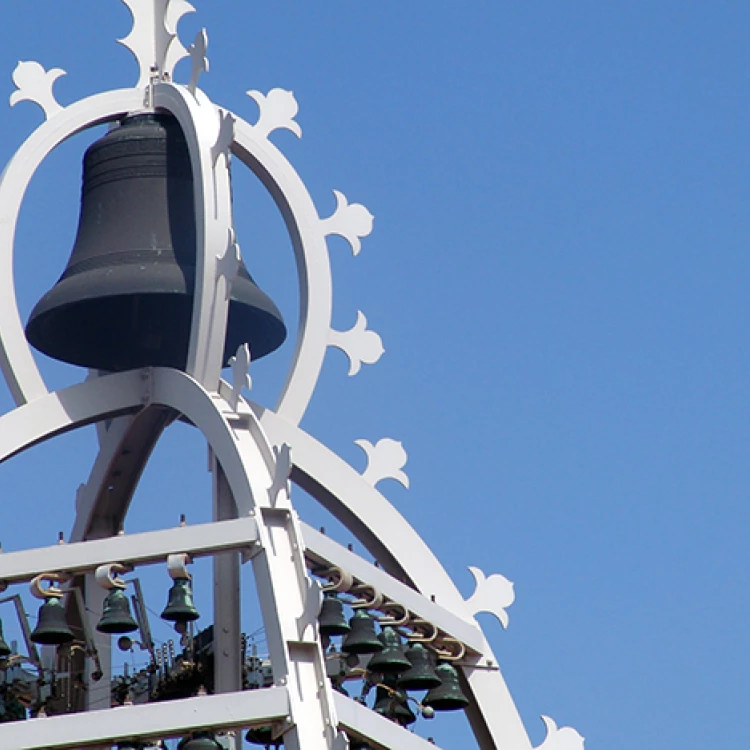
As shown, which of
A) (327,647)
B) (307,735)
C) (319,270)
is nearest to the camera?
(307,735)

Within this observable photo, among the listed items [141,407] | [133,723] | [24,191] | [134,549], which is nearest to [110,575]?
[134,549]

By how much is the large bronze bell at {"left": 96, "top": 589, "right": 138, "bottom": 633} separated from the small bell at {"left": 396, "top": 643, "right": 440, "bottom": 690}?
281 centimetres

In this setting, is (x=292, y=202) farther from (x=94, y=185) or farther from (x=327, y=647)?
(x=327, y=647)

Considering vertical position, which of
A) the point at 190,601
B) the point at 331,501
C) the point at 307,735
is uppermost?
the point at 331,501

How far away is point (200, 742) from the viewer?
1008 inches

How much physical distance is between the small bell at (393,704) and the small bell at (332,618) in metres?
0.92

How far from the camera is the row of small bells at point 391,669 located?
27625mm

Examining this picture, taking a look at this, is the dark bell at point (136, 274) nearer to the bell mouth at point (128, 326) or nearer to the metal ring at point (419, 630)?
the bell mouth at point (128, 326)

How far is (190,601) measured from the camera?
1056 inches

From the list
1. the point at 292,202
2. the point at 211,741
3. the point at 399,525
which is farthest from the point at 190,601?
the point at 292,202

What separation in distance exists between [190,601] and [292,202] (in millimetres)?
5462

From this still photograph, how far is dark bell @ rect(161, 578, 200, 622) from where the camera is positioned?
87.6ft

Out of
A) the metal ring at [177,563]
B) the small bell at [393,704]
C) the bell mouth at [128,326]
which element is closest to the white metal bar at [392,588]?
the small bell at [393,704]

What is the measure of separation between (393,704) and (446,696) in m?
0.55
